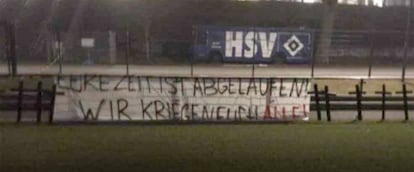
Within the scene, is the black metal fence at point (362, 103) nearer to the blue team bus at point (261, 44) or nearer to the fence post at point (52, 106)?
the fence post at point (52, 106)

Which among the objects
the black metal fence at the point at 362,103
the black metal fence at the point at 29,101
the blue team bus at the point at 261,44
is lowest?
the black metal fence at the point at 362,103

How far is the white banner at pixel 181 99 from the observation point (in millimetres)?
23062

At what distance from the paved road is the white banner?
1261cm

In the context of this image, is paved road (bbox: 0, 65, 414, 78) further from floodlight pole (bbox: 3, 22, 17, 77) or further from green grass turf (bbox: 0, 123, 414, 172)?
green grass turf (bbox: 0, 123, 414, 172)

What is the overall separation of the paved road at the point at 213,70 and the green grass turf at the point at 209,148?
15679mm

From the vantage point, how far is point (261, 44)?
132ft

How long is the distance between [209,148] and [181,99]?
6.39m

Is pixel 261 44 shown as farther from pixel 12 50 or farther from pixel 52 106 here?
pixel 52 106

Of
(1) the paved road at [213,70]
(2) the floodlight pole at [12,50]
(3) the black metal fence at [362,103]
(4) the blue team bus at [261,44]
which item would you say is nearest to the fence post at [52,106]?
(3) the black metal fence at [362,103]

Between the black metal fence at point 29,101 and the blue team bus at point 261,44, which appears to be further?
the blue team bus at point 261,44

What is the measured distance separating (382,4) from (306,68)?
34417mm

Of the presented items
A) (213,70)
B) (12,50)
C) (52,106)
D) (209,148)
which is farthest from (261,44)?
(209,148)

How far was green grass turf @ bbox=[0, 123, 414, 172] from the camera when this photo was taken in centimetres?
1480

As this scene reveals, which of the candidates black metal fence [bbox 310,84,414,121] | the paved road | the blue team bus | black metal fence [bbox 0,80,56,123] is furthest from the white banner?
the blue team bus
